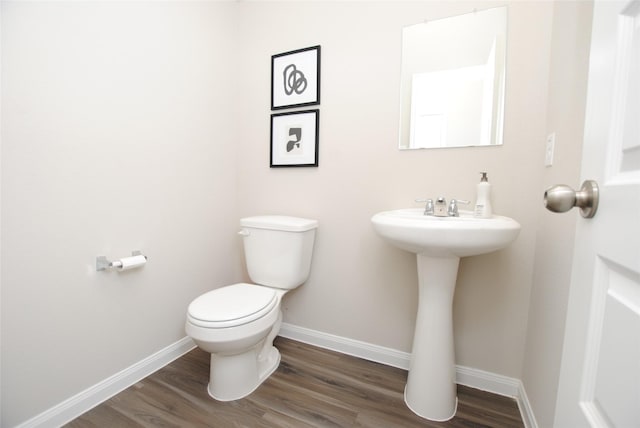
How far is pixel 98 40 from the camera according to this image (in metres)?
1.12

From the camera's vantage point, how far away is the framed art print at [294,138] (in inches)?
62.2

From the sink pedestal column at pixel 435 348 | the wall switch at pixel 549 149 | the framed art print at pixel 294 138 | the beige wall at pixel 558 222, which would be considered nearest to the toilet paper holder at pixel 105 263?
the framed art print at pixel 294 138

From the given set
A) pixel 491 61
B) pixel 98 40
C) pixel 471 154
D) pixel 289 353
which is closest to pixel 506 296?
pixel 471 154

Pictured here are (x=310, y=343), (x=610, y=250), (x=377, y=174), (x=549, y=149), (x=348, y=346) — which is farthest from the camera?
(x=310, y=343)

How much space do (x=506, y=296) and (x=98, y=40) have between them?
2046mm

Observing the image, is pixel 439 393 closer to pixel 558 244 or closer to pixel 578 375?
pixel 558 244

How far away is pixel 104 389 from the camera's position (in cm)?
121

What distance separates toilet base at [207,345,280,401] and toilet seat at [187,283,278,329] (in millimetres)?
235

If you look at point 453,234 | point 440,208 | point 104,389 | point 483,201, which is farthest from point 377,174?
point 104,389

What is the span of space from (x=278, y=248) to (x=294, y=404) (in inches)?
28.2

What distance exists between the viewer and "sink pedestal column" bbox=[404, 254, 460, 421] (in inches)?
44.6

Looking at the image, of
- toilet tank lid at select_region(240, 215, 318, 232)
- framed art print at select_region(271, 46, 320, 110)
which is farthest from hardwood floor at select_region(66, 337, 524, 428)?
framed art print at select_region(271, 46, 320, 110)

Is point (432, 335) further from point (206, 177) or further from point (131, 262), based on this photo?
point (206, 177)

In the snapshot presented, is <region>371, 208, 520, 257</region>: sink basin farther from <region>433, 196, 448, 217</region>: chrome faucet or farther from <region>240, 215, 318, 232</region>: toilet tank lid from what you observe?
<region>240, 215, 318, 232</region>: toilet tank lid
